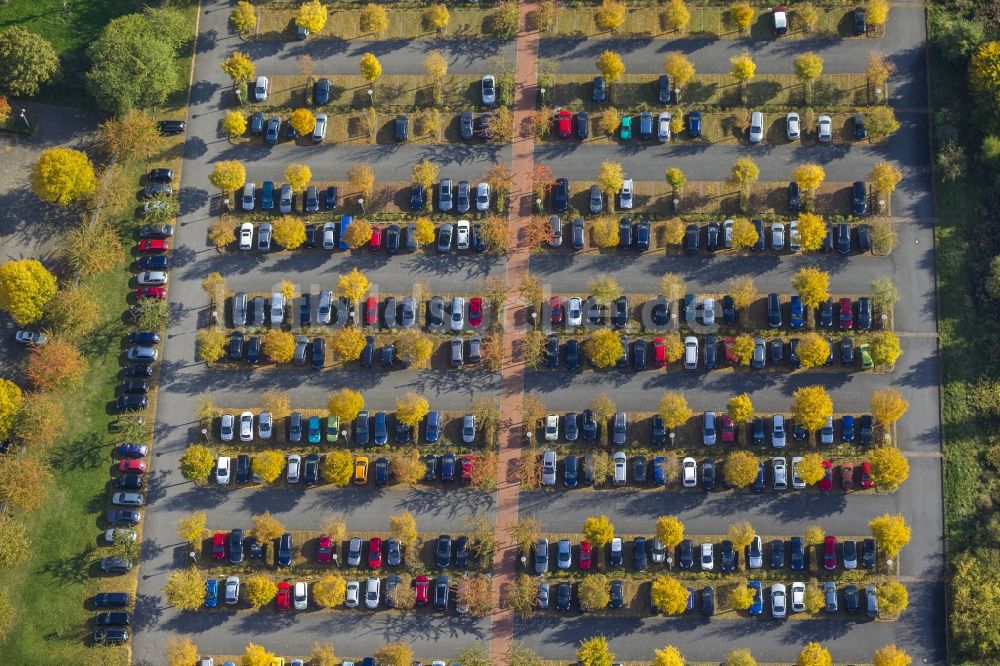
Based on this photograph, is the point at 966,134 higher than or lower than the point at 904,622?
higher

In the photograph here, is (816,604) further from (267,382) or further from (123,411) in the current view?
(123,411)

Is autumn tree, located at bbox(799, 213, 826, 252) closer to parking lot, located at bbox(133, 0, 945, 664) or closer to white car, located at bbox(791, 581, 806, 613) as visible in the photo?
parking lot, located at bbox(133, 0, 945, 664)

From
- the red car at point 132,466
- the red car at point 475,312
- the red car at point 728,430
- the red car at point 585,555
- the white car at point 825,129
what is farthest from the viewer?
the white car at point 825,129

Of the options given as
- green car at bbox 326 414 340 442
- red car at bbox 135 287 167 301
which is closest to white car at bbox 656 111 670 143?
green car at bbox 326 414 340 442

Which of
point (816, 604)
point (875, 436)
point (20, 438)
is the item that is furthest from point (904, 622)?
point (20, 438)

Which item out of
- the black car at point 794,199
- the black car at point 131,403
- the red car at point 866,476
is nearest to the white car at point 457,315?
the black car at point 131,403

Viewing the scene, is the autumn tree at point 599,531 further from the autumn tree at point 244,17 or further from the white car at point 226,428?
the autumn tree at point 244,17
